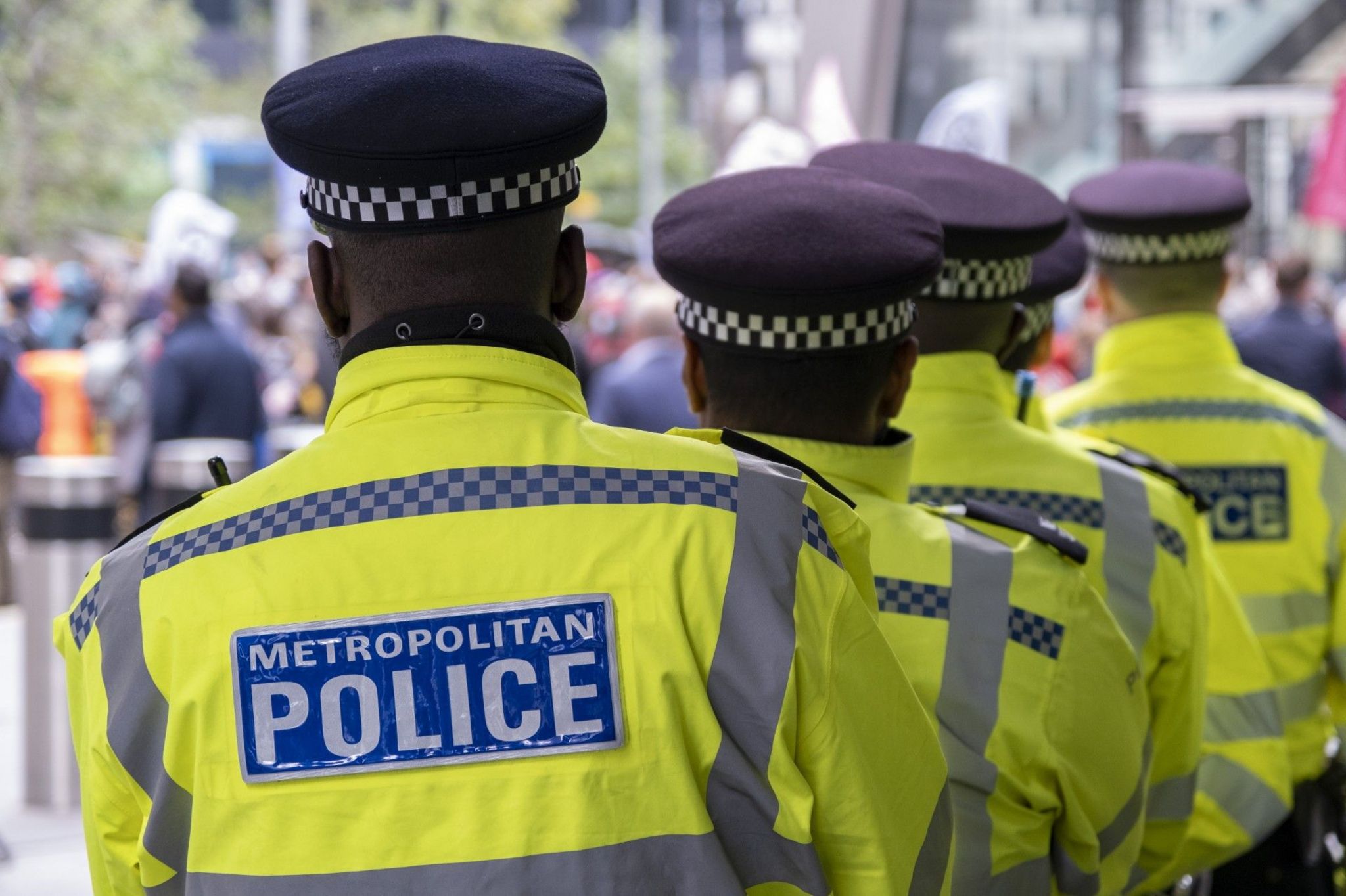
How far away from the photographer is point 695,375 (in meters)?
2.63

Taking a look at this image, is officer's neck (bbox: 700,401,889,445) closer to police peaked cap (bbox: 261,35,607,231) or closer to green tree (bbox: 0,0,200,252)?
police peaked cap (bbox: 261,35,607,231)

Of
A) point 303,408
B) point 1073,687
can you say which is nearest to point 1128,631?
point 1073,687

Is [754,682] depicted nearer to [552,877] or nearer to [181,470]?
[552,877]

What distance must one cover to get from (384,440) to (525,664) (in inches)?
11.5

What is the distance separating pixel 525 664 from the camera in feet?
5.81

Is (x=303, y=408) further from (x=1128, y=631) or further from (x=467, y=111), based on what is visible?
(x=467, y=111)

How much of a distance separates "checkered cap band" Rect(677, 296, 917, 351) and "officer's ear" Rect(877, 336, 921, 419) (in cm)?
4

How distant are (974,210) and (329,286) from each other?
1.57m

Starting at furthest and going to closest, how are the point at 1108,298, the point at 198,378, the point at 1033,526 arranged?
the point at 198,378, the point at 1108,298, the point at 1033,526

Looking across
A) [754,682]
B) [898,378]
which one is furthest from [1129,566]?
[754,682]

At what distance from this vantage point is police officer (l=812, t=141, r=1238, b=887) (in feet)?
10.3

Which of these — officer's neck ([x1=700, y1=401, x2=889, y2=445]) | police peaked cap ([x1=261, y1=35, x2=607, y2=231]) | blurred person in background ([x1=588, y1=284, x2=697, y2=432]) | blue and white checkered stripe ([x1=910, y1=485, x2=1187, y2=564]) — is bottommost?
blurred person in background ([x1=588, y1=284, x2=697, y2=432])

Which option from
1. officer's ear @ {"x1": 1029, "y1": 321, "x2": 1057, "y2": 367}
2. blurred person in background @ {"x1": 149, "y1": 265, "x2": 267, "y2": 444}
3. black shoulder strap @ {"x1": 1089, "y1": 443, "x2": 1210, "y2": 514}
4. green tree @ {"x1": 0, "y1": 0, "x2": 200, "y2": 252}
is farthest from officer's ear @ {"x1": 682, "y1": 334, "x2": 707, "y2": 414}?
green tree @ {"x1": 0, "y1": 0, "x2": 200, "y2": 252}

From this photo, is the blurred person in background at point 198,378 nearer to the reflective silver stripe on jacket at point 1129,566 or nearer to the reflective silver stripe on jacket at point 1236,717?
the reflective silver stripe on jacket at point 1236,717
